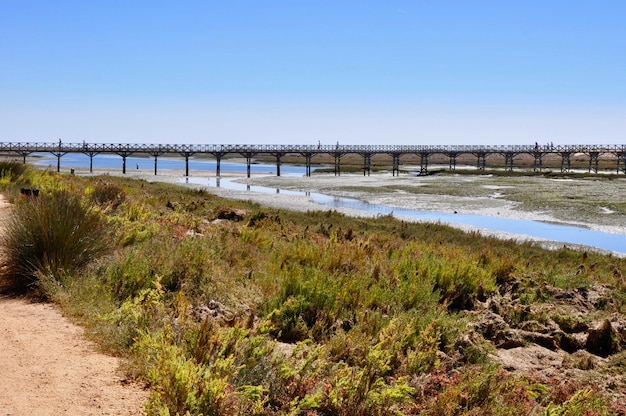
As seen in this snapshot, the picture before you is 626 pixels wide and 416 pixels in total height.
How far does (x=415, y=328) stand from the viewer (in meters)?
7.05

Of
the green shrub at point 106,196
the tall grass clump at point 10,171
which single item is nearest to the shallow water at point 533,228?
the green shrub at point 106,196

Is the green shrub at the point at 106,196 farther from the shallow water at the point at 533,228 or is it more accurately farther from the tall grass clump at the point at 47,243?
the shallow water at the point at 533,228

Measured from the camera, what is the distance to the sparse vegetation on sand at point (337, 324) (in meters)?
5.03

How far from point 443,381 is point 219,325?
254 cm

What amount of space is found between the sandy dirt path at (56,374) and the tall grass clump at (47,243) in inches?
54.1

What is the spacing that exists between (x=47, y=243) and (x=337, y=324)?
13.6ft

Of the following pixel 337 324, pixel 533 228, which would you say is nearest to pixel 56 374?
pixel 337 324

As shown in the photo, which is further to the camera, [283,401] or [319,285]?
[319,285]

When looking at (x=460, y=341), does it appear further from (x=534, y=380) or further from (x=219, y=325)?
(x=219, y=325)

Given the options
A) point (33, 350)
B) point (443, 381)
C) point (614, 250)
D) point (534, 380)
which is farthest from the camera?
point (614, 250)

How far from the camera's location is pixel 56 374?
4.96 m

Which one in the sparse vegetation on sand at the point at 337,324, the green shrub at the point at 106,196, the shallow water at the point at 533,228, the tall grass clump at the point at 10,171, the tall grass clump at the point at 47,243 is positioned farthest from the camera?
the shallow water at the point at 533,228

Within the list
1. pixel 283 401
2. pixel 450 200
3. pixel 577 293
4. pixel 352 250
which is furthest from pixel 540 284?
pixel 450 200

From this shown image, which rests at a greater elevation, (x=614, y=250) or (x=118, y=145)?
(x=118, y=145)
